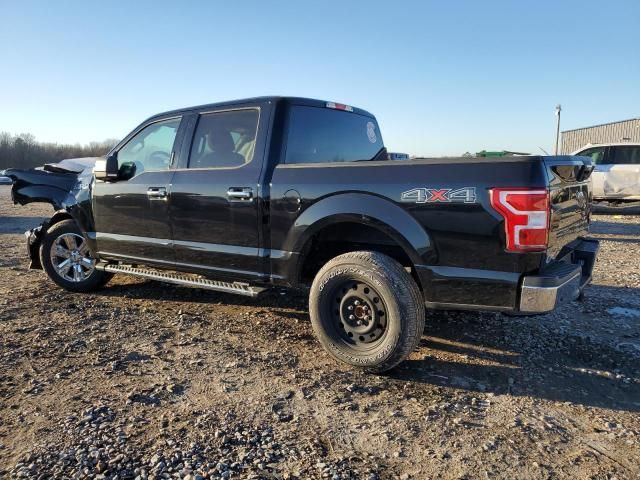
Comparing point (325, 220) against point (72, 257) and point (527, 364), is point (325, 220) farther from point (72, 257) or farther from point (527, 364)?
point (72, 257)

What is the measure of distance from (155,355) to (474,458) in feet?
8.01

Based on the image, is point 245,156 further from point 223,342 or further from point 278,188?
point 223,342

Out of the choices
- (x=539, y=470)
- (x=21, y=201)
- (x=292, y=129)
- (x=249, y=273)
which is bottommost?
(x=539, y=470)

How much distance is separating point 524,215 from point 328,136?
6.97 feet

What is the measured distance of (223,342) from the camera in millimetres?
4035

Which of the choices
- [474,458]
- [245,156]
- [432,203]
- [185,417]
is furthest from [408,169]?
[185,417]

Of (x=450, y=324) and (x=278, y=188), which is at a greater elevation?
(x=278, y=188)

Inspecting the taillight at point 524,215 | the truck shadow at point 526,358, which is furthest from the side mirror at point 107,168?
the taillight at point 524,215

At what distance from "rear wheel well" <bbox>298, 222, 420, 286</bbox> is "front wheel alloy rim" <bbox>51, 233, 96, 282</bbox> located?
2894mm

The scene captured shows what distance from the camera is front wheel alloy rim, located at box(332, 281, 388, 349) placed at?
3.39 m

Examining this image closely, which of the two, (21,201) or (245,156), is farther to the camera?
(21,201)

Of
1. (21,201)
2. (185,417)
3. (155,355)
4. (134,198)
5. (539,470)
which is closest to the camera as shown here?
(539,470)

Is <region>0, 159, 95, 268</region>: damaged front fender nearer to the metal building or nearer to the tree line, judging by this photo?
the metal building

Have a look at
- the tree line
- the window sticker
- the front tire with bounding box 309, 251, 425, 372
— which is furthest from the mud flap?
the tree line
